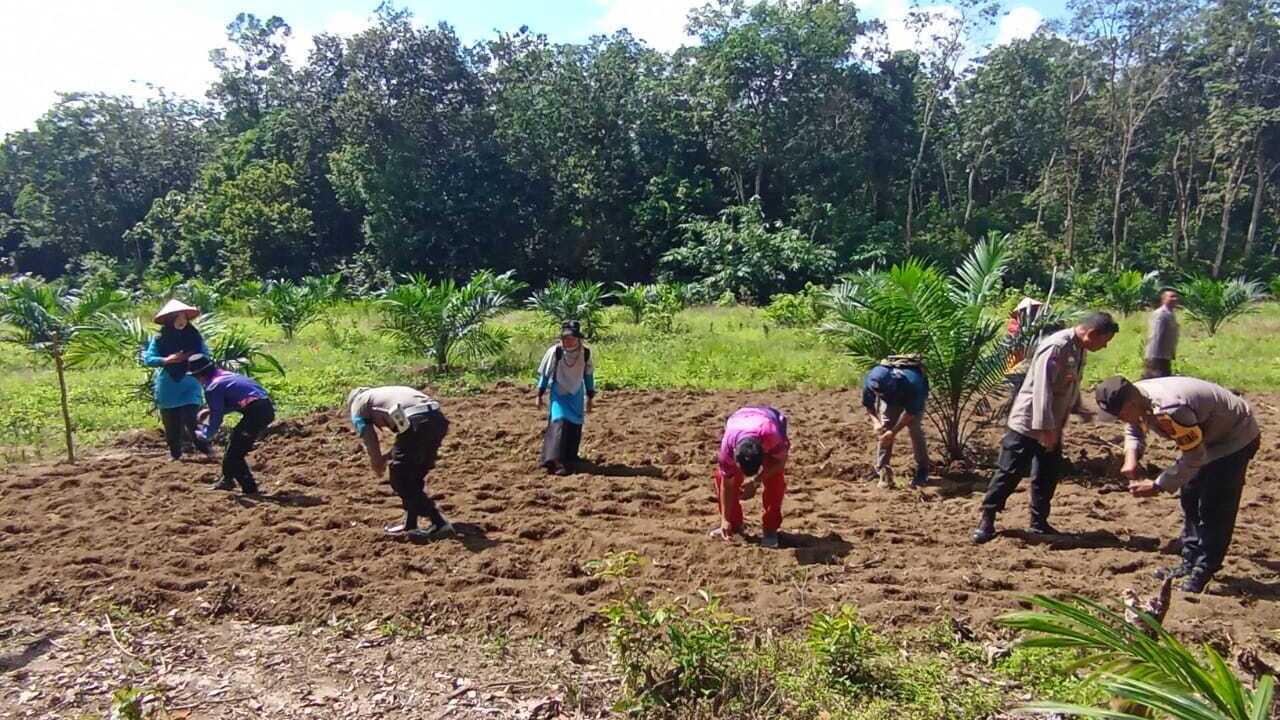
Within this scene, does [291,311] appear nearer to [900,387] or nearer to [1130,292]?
[900,387]

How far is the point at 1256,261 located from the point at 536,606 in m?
33.8

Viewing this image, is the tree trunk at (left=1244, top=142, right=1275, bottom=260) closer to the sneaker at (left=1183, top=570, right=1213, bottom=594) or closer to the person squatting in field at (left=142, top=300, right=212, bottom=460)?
the sneaker at (left=1183, top=570, right=1213, bottom=594)

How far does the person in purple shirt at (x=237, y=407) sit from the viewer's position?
21.4 feet

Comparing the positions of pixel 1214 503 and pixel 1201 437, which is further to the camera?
pixel 1214 503

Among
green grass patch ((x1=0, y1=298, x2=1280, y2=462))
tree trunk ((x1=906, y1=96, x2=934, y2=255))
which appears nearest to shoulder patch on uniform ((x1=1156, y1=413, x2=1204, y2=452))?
green grass patch ((x1=0, y1=298, x2=1280, y2=462))

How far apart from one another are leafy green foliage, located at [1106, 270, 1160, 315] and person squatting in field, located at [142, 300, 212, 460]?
18008 millimetres

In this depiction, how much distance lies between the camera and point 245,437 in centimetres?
660

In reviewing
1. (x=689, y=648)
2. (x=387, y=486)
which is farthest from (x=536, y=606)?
(x=387, y=486)

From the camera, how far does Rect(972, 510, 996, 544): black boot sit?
18.1 feet

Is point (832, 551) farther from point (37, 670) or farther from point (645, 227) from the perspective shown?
point (645, 227)

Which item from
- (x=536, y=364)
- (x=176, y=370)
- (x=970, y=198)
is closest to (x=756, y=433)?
(x=176, y=370)

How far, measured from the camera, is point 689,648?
361 cm

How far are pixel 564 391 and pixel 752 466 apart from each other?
2.78 m

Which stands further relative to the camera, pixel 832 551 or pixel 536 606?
pixel 832 551
